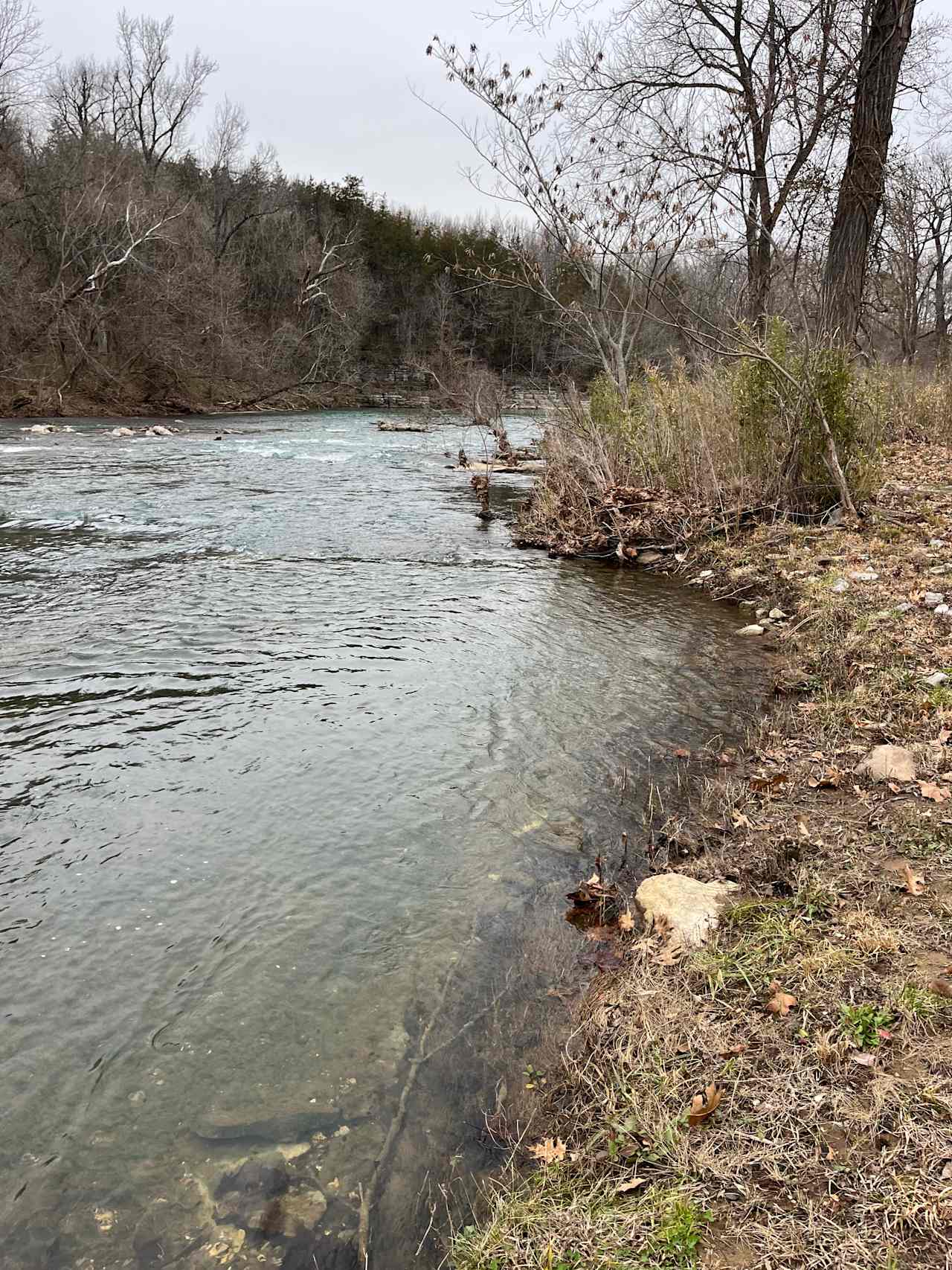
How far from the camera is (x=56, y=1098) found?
231cm

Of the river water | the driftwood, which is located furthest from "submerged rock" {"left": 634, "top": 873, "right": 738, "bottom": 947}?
the driftwood

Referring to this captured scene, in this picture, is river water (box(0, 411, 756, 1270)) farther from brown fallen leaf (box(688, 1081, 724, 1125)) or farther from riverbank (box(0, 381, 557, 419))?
riverbank (box(0, 381, 557, 419))

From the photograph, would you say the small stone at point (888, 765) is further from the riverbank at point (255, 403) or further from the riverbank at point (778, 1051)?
the riverbank at point (255, 403)

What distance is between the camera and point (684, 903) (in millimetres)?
2988

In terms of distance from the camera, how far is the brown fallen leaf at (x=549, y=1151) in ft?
6.82

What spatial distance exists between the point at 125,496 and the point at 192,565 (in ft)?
15.0

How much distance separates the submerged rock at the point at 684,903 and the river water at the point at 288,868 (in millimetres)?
321

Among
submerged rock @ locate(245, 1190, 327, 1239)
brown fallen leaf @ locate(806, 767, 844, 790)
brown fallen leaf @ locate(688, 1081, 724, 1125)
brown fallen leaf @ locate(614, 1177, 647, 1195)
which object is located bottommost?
submerged rock @ locate(245, 1190, 327, 1239)

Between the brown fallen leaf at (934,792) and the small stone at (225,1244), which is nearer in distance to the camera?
the small stone at (225,1244)

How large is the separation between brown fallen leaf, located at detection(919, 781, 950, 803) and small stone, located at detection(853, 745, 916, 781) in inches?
4.3

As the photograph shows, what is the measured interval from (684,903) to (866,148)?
398 inches

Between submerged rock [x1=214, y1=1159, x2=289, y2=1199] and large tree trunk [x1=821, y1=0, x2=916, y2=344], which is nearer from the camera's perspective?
submerged rock [x1=214, y1=1159, x2=289, y2=1199]

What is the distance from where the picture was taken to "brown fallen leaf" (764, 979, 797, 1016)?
233 centimetres

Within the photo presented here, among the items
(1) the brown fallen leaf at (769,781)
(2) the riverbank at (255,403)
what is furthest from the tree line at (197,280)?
(1) the brown fallen leaf at (769,781)
